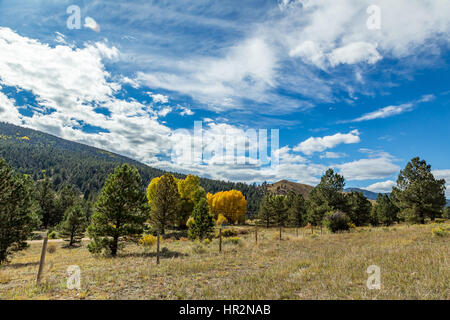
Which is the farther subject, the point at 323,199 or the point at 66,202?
the point at 66,202

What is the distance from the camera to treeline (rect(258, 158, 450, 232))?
36875 millimetres

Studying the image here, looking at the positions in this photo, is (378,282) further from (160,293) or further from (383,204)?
(383,204)

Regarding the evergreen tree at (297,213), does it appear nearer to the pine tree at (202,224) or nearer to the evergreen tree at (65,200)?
the pine tree at (202,224)

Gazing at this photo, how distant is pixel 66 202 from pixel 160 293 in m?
84.5

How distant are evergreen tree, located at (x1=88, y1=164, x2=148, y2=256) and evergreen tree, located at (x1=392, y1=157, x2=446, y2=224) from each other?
143 feet

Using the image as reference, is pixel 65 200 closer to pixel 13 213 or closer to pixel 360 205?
pixel 13 213

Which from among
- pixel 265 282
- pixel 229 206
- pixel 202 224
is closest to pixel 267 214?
pixel 229 206

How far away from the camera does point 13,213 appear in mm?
20156

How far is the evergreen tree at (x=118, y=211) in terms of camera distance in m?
18.9

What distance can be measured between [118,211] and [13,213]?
1004cm
